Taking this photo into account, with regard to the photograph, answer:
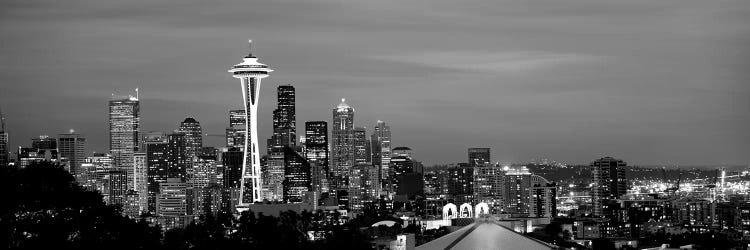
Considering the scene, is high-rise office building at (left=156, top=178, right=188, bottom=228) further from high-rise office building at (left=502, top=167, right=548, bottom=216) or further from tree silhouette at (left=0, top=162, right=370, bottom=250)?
tree silhouette at (left=0, top=162, right=370, bottom=250)

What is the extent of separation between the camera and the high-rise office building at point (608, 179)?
180375 mm

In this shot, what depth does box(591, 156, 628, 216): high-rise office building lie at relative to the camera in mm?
180375

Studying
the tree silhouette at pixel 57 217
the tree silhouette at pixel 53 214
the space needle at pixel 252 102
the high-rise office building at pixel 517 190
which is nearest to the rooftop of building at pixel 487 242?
the tree silhouette at pixel 57 217

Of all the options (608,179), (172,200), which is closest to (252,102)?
(172,200)

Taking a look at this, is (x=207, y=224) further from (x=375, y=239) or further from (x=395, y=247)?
(x=375, y=239)

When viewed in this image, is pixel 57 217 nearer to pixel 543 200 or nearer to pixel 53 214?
pixel 53 214

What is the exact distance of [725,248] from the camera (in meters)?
82.1

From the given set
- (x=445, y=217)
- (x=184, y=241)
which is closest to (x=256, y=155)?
(x=445, y=217)

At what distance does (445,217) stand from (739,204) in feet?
153

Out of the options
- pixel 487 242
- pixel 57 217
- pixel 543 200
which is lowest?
pixel 487 242

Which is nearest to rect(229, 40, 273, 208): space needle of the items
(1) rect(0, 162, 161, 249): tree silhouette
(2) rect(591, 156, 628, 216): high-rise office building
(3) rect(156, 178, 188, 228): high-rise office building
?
(3) rect(156, 178, 188, 228): high-rise office building

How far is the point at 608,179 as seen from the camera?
18538 cm

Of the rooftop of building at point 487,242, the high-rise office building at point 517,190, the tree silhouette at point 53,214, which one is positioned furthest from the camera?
the high-rise office building at point 517,190

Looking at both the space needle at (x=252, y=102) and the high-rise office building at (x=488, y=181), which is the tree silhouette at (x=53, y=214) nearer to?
the space needle at (x=252, y=102)
